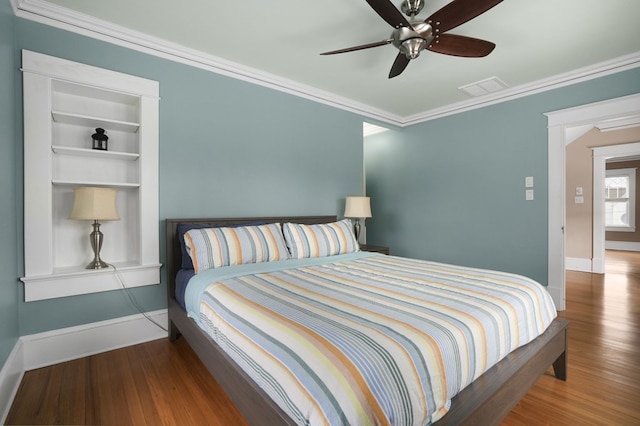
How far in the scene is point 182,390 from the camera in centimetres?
181

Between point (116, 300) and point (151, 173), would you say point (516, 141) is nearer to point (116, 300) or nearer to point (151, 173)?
point (151, 173)

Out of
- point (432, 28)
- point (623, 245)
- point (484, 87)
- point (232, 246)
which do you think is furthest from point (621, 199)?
point (232, 246)

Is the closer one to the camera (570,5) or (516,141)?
(570,5)

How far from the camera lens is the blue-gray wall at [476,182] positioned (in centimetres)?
340

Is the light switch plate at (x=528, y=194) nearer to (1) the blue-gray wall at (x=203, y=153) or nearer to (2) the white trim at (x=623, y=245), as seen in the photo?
(1) the blue-gray wall at (x=203, y=153)

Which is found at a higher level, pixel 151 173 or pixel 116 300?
pixel 151 173

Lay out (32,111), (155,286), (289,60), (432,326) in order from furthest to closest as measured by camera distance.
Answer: (289,60), (155,286), (32,111), (432,326)

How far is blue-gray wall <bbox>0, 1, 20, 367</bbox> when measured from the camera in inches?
→ 67.5

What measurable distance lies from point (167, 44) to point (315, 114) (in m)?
1.71

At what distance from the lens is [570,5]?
6.91ft

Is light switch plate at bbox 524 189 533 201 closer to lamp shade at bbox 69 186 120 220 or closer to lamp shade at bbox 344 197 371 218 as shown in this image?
lamp shade at bbox 344 197 371 218

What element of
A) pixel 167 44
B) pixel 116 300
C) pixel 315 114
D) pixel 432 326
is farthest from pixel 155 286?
pixel 315 114

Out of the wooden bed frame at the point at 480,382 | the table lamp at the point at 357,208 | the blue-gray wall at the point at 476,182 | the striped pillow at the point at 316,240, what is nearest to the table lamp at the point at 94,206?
the wooden bed frame at the point at 480,382

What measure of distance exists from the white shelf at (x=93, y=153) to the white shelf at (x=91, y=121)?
0.23m
